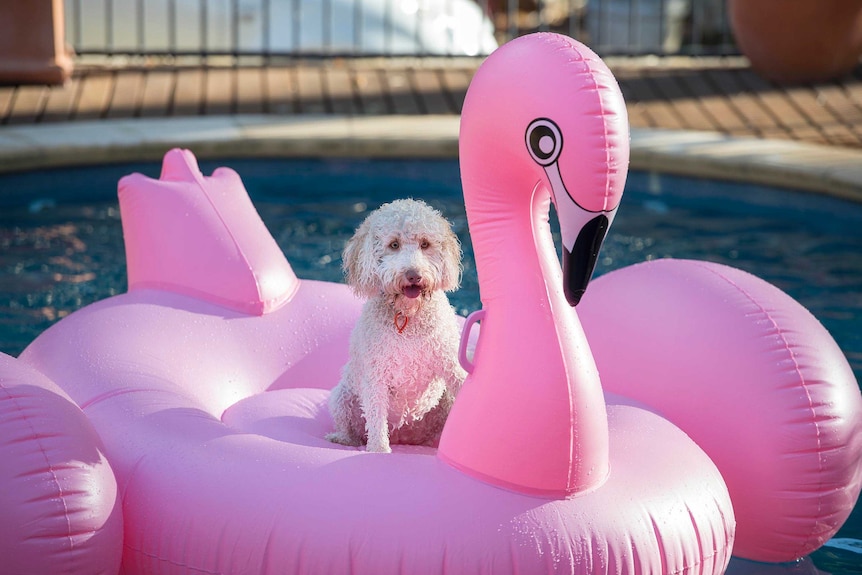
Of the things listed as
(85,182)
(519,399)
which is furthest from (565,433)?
(85,182)

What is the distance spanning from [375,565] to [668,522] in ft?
1.91

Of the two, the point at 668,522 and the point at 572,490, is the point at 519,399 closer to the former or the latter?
the point at 572,490

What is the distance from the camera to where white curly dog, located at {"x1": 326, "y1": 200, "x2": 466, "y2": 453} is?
2.52 m

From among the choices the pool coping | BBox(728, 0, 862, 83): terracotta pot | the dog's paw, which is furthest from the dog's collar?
BBox(728, 0, 862, 83): terracotta pot

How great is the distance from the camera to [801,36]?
7.55m

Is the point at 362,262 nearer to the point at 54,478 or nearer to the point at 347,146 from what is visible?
the point at 54,478

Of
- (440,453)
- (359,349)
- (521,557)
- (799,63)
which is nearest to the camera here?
(521,557)

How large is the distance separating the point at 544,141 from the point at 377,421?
2.42 feet

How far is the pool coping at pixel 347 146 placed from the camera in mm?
6051

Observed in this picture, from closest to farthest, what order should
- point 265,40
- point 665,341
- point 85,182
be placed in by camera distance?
1. point 665,341
2. point 85,182
3. point 265,40

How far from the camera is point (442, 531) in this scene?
230 cm

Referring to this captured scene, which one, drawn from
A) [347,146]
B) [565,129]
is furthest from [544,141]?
[347,146]

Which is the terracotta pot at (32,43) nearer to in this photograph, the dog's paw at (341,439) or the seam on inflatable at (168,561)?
the dog's paw at (341,439)

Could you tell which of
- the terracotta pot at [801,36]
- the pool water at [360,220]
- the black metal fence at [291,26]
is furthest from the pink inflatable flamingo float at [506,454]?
the black metal fence at [291,26]
